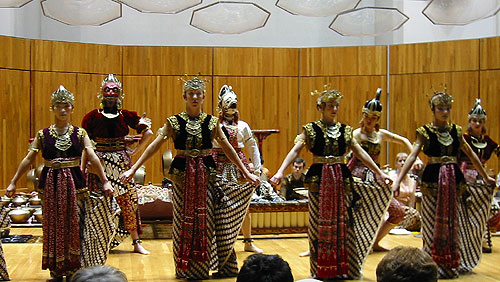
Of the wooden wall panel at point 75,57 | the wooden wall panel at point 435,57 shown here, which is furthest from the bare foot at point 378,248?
the wooden wall panel at point 75,57

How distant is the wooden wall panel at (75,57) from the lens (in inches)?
420

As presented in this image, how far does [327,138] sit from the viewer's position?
4.95 meters

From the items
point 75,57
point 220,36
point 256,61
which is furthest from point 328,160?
point 220,36

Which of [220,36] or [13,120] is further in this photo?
[220,36]

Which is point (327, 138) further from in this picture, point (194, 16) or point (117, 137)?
point (194, 16)

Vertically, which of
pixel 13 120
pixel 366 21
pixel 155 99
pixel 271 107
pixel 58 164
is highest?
pixel 366 21

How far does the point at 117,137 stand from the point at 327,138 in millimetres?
2090

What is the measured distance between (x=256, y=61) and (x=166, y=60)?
1628 mm

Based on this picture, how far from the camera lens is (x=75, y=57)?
10867 mm

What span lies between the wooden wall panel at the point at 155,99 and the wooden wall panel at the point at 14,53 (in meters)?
1.71

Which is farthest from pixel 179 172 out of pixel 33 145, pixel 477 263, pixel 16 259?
pixel 477 263

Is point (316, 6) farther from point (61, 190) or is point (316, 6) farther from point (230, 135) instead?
point (61, 190)

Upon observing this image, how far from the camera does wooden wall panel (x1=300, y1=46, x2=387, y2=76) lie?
37.1 ft

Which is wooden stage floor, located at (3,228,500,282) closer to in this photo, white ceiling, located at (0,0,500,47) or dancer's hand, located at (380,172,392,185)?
dancer's hand, located at (380,172,392,185)
